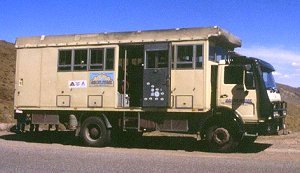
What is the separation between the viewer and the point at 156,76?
1502 cm

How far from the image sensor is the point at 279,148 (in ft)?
50.3

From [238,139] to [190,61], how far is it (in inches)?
110

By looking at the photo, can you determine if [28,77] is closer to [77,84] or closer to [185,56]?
[77,84]

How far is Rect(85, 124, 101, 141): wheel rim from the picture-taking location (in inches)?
637

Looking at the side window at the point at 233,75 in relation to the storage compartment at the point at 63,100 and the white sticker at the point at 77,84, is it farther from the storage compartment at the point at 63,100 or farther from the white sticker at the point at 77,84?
the storage compartment at the point at 63,100

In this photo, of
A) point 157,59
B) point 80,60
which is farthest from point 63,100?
point 157,59

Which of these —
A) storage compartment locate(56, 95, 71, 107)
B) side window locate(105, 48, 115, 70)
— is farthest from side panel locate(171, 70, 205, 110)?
storage compartment locate(56, 95, 71, 107)

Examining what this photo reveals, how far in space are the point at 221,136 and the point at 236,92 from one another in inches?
55.3

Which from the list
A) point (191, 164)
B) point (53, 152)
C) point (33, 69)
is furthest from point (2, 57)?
point (191, 164)

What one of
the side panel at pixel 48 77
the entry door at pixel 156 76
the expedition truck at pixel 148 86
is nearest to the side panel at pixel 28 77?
the expedition truck at pixel 148 86

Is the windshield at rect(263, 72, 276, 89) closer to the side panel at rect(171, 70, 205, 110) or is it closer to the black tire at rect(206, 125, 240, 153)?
the black tire at rect(206, 125, 240, 153)

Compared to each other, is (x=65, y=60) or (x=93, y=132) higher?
(x=65, y=60)

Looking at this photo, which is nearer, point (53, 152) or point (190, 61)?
point (53, 152)

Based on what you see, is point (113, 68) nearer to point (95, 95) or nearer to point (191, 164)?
point (95, 95)
